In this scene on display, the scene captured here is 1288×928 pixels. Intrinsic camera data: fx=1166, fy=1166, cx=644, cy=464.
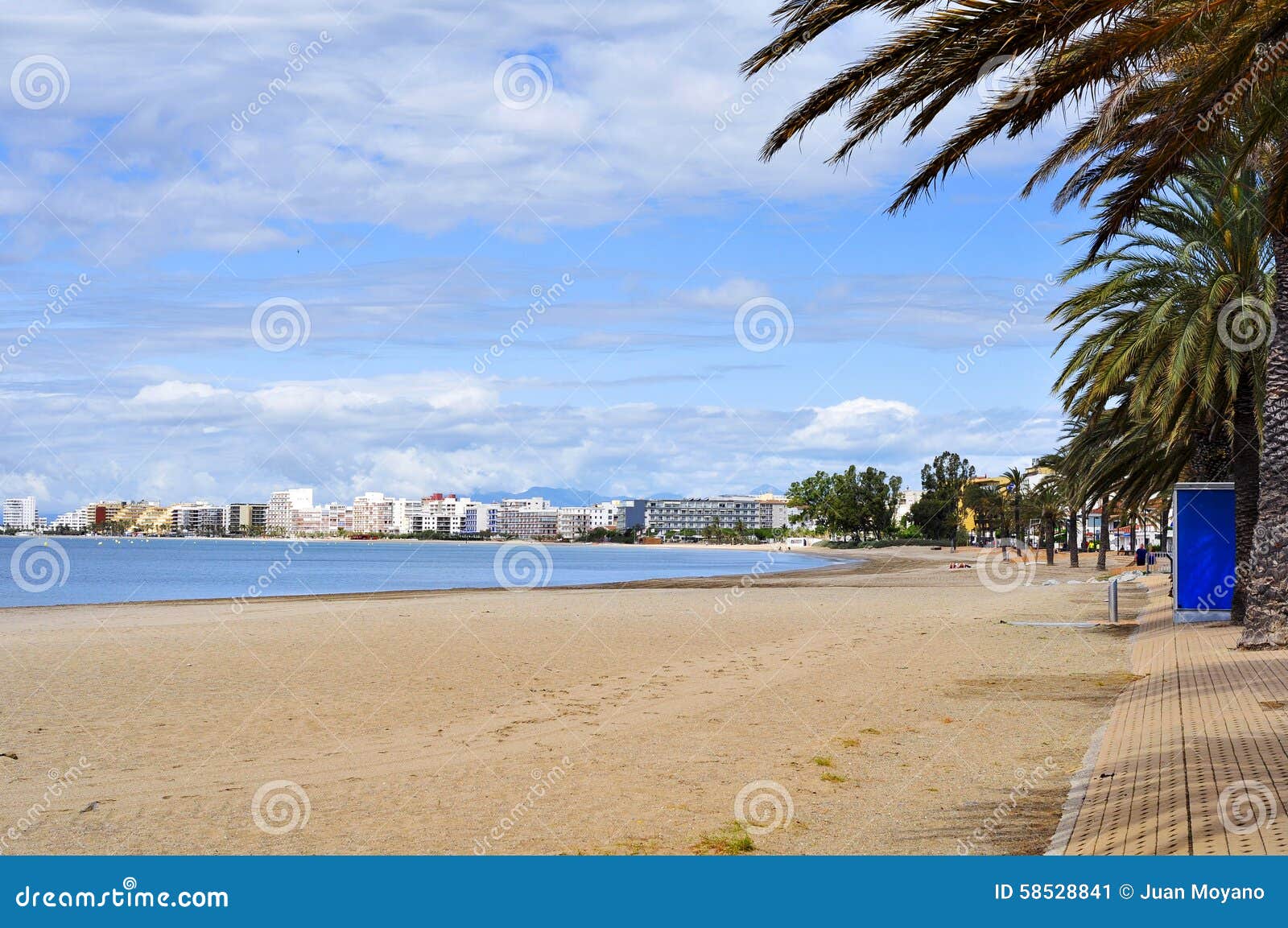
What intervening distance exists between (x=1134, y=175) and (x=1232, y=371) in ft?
15.4

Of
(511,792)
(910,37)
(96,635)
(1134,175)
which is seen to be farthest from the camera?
(96,635)

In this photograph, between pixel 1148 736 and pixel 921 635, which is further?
pixel 921 635

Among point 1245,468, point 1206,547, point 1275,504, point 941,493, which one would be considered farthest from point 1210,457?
point 941,493

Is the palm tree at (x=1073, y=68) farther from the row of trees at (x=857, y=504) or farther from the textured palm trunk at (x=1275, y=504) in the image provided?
the row of trees at (x=857, y=504)

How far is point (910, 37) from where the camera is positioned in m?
7.59

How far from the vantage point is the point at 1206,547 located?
1931 centimetres

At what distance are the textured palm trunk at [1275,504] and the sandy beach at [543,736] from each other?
6.08 ft

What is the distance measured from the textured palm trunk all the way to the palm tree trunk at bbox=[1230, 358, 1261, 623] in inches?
162

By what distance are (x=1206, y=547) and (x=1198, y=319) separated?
4.30 metres

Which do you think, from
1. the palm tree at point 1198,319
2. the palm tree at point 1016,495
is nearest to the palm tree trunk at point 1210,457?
the palm tree at point 1198,319

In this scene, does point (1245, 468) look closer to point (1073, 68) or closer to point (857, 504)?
point (1073, 68)

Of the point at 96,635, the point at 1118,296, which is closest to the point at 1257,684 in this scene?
the point at 1118,296

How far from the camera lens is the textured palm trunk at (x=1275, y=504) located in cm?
1395

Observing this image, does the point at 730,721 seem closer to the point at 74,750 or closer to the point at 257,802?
the point at 257,802
